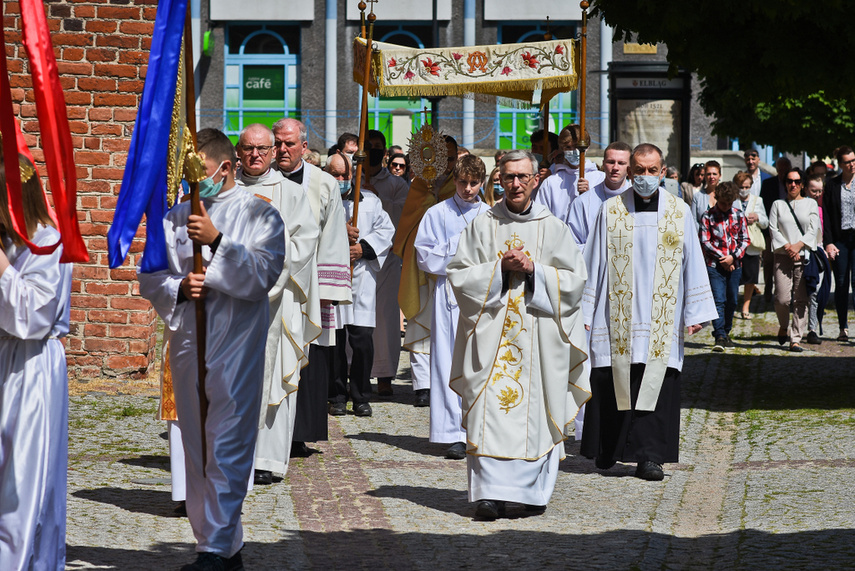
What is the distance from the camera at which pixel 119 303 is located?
10.3 m

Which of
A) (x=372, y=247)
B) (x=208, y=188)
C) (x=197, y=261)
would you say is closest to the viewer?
(x=197, y=261)

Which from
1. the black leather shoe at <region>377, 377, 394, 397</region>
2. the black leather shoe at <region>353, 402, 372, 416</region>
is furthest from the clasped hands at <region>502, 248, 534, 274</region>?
the black leather shoe at <region>377, 377, 394, 397</region>

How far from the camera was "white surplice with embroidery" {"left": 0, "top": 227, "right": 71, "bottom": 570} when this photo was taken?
4.61 metres

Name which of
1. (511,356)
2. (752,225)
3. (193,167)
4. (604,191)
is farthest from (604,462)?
(752,225)

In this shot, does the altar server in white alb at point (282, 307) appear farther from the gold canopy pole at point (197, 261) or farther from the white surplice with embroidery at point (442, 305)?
the gold canopy pole at point (197, 261)

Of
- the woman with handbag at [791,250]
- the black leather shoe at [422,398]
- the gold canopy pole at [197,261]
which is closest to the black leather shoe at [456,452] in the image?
the black leather shoe at [422,398]

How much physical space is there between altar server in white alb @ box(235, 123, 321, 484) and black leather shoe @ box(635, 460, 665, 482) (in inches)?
83.8

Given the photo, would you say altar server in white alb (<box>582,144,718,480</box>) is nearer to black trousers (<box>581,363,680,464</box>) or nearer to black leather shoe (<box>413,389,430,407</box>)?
black trousers (<box>581,363,680,464</box>)

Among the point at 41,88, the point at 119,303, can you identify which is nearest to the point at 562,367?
the point at 41,88

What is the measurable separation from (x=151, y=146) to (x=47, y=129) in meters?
0.72

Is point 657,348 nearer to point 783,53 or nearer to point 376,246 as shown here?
point 376,246

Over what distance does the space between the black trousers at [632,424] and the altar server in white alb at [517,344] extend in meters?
0.90

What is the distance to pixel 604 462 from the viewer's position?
809cm

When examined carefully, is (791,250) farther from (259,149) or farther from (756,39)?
(756,39)
